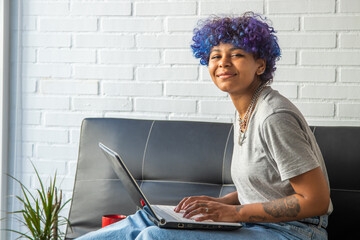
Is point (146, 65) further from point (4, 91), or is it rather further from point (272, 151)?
point (272, 151)

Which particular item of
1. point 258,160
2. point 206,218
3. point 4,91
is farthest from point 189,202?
point 4,91

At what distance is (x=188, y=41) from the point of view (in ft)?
8.76

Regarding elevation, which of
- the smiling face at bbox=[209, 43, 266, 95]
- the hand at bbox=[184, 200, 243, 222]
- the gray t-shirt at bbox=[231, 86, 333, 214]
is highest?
the smiling face at bbox=[209, 43, 266, 95]

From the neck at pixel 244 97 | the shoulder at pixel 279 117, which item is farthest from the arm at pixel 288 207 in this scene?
the neck at pixel 244 97

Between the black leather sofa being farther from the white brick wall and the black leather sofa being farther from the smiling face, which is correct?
the smiling face

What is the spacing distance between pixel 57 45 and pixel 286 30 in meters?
1.19

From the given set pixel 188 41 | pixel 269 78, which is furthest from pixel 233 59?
pixel 188 41

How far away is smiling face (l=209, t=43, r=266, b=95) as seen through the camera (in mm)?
1862

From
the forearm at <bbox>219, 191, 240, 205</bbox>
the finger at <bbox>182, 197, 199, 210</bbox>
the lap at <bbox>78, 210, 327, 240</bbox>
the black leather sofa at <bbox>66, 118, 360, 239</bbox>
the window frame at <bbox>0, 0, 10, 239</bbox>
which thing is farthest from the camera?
the window frame at <bbox>0, 0, 10, 239</bbox>

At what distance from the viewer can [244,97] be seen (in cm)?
190

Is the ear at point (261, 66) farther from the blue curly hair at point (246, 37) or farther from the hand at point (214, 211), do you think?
the hand at point (214, 211)

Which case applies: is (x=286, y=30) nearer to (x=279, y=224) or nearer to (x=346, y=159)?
(x=346, y=159)

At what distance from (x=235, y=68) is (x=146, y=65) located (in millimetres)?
937

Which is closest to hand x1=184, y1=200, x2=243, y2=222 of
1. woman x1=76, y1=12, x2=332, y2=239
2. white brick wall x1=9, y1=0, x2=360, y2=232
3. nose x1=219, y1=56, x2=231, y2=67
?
woman x1=76, y1=12, x2=332, y2=239
